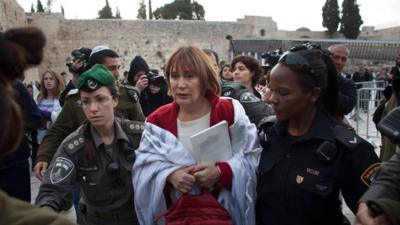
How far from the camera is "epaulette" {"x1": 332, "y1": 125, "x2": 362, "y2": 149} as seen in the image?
1.62 m

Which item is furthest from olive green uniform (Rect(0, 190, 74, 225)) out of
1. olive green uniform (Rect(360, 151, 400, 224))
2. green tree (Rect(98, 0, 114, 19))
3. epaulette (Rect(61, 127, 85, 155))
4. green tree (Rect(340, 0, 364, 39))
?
green tree (Rect(98, 0, 114, 19))

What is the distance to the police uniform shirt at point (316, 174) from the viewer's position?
1.62m

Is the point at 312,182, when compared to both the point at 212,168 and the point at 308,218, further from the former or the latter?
the point at 212,168

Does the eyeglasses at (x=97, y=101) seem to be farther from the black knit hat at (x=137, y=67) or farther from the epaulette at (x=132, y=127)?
the black knit hat at (x=137, y=67)

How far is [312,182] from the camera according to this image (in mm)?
1633

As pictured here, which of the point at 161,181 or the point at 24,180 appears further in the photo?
the point at 24,180

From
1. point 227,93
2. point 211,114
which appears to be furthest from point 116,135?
point 227,93

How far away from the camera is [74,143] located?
2109 mm

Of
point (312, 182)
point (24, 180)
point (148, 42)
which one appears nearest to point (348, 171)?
point (312, 182)

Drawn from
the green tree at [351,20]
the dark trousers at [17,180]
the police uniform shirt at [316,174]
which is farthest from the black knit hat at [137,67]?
the green tree at [351,20]

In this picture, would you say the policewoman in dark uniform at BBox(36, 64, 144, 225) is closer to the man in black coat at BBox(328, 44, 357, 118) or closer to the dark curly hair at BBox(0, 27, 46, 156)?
the dark curly hair at BBox(0, 27, 46, 156)

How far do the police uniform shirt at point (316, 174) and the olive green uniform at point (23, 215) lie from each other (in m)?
1.13

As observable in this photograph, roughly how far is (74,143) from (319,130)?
4.18ft

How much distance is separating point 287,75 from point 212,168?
0.56m
